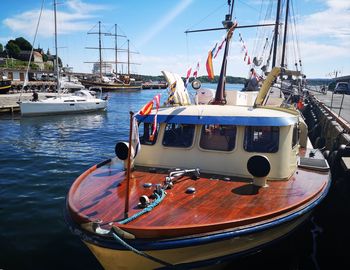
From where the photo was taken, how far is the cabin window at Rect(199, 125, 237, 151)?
692 centimetres

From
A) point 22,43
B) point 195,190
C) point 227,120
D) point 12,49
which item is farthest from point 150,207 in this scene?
point 22,43

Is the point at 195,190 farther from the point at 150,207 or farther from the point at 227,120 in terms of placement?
the point at 227,120

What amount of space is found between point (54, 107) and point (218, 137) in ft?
87.9

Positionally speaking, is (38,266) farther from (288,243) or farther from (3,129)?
(3,129)

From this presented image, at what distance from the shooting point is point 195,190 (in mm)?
6102

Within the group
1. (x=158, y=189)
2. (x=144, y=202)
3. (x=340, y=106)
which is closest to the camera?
(x=144, y=202)

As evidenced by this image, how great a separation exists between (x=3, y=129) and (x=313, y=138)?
21407 mm

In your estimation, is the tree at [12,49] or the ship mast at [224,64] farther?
the tree at [12,49]

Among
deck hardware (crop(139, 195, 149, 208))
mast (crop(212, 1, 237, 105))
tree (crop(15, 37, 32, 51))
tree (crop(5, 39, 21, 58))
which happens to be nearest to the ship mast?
mast (crop(212, 1, 237, 105))

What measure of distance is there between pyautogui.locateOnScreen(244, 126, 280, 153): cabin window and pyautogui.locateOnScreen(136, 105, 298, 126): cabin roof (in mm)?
214

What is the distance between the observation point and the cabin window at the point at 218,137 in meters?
6.92

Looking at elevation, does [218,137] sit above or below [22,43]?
below

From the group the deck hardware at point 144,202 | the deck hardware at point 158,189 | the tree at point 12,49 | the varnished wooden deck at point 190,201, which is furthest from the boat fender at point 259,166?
the tree at point 12,49

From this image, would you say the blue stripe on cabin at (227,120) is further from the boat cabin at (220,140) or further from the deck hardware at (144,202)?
the deck hardware at (144,202)
